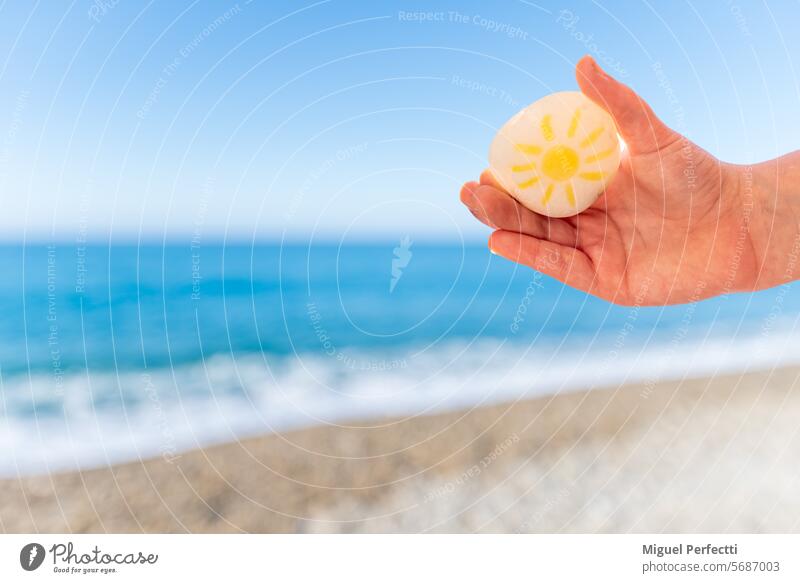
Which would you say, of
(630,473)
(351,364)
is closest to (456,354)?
(351,364)

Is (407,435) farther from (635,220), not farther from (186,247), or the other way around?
(186,247)

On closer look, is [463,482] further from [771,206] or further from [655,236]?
[771,206]

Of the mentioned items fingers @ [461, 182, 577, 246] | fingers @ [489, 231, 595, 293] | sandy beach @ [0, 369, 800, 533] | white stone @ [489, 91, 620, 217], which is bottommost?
sandy beach @ [0, 369, 800, 533]

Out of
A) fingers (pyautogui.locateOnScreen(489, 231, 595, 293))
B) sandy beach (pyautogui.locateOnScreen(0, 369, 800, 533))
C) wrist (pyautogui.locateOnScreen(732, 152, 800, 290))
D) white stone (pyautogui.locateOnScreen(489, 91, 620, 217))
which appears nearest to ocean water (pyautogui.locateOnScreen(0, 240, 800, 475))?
sandy beach (pyautogui.locateOnScreen(0, 369, 800, 533))

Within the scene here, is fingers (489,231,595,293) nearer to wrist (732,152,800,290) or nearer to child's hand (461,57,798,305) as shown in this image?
child's hand (461,57,798,305)

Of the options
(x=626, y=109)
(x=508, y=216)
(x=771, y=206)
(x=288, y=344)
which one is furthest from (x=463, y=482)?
(x=288, y=344)

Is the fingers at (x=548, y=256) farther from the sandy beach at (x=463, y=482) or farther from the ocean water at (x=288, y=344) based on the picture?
the ocean water at (x=288, y=344)
